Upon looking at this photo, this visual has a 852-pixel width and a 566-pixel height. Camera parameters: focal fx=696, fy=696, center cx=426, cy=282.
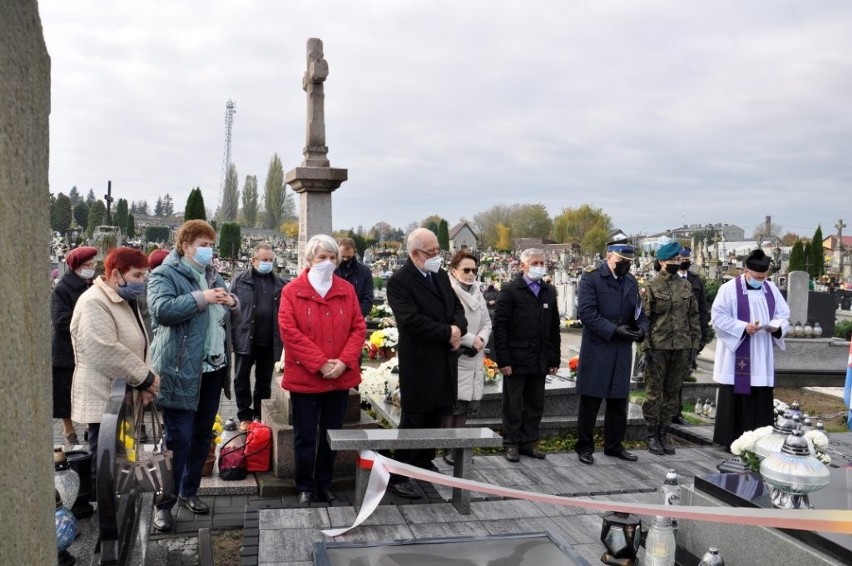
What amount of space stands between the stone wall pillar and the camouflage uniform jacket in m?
6.80

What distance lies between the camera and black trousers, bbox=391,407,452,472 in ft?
18.2

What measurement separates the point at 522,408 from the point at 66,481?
410cm

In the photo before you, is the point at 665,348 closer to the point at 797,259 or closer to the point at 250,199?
the point at 797,259

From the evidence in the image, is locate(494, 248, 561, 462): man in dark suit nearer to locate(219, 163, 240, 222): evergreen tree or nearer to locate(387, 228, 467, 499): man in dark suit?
locate(387, 228, 467, 499): man in dark suit

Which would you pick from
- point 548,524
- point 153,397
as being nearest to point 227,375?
point 153,397

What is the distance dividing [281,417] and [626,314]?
339cm

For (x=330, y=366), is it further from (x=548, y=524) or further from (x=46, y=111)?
(x=46, y=111)

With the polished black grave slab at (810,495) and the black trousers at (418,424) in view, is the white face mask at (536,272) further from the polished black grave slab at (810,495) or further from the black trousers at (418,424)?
the polished black grave slab at (810,495)

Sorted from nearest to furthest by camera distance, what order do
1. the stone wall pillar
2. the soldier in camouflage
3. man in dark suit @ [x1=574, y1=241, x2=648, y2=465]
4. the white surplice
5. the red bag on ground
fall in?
the stone wall pillar → the red bag on ground → man in dark suit @ [x1=574, y1=241, x2=648, y2=465] → the white surplice → the soldier in camouflage

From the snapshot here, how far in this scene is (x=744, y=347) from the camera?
23.4 ft

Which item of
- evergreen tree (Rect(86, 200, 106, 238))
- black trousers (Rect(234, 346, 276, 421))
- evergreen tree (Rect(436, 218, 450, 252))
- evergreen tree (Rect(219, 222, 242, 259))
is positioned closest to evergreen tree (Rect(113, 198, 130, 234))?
evergreen tree (Rect(86, 200, 106, 238))

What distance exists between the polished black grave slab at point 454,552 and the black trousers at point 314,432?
3.88 feet

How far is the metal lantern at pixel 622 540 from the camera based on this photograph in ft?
13.6

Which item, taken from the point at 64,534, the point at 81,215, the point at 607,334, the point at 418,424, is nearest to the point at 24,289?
the point at 64,534
